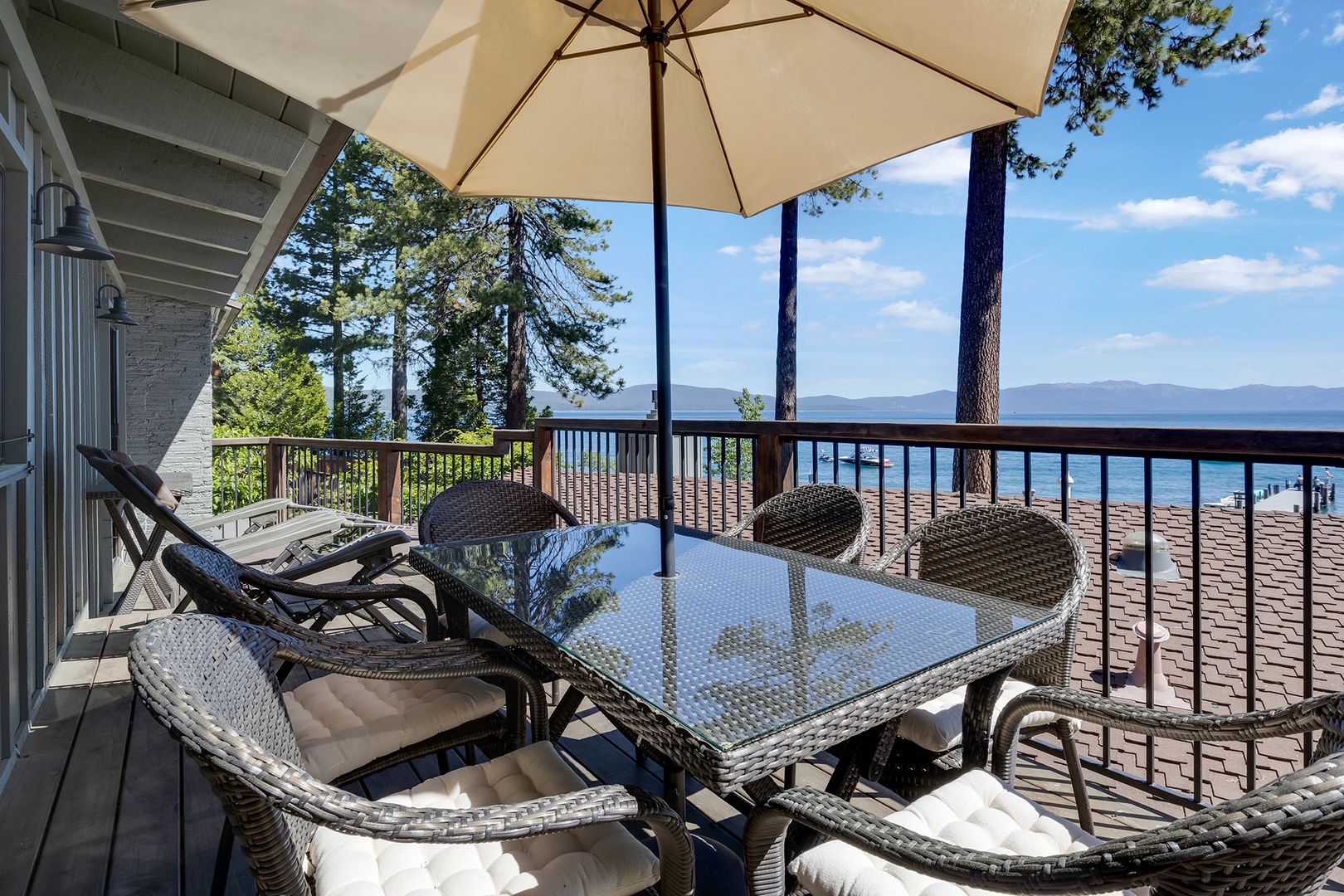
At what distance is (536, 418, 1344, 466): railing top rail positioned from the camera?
65.4 inches

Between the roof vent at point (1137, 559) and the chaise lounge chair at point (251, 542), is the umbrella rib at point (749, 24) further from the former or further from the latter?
the roof vent at point (1137, 559)

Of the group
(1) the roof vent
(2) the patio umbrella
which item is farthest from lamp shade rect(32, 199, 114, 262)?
(1) the roof vent

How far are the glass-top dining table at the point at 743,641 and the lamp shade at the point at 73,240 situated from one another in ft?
6.59

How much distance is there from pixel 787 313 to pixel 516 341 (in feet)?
22.2

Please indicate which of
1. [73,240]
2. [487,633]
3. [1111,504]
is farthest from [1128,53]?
[73,240]

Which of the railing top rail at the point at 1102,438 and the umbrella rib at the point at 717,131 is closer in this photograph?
the railing top rail at the point at 1102,438

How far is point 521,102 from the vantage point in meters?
2.40

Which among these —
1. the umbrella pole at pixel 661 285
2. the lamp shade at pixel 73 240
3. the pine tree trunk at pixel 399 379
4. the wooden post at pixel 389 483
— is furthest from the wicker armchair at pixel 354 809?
the pine tree trunk at pixel 399 379

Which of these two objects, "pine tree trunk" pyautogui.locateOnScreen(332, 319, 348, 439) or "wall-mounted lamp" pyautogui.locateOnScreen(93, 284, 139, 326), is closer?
"wall-mounted lamp" pyautogui.locateOnScreen(93, 284, 139, 326)

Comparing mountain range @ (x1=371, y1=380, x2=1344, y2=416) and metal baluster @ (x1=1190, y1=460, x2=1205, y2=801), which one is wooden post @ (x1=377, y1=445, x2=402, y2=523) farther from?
mountain range @ (x1=371, y1=380, x2=1344, y2=416)

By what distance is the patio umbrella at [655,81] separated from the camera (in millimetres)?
1875

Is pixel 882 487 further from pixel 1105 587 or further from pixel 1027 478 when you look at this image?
pixel 1105 587

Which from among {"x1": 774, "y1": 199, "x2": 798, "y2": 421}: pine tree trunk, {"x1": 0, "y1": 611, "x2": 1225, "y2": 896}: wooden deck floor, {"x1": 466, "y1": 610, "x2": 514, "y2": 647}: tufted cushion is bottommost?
{"x1": 0, "y1": 611, "x2": 1225, "y2": 896}: wooden deck floor

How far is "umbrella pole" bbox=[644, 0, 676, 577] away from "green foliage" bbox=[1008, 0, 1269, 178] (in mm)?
8023
